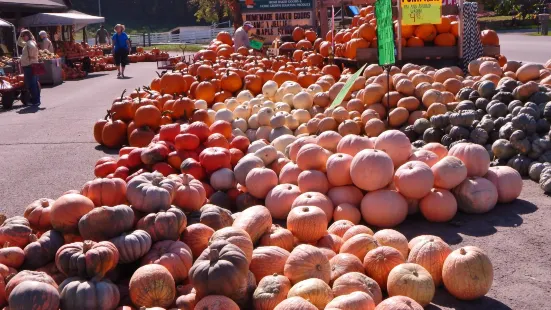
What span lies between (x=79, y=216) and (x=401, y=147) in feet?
10.4

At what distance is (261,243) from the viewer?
4.14 m

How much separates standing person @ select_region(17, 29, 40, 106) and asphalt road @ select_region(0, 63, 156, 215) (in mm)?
481

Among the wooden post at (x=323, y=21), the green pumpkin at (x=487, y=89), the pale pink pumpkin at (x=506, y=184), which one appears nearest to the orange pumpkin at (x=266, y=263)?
the pale pink pumpkin at (x=506, y=184)

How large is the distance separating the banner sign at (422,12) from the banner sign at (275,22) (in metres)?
7.75

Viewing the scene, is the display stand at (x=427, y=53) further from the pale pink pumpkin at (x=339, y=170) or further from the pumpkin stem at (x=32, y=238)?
the pumpkin stem at (x=32, y=238)

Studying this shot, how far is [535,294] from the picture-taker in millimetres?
3859

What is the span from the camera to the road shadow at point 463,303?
373 cm

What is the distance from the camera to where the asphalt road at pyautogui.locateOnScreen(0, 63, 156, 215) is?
7115mm

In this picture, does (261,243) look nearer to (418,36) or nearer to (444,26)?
(418,36)

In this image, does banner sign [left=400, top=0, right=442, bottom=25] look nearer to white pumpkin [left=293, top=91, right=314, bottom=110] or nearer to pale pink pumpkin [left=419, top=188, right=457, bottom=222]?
white pumpkin [left=293, top=91, right=314, bottom=110]

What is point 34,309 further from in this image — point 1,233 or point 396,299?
point 396,299

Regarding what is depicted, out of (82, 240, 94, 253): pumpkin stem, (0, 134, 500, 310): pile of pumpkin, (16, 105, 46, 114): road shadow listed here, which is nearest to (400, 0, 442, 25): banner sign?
(0, 134, 500, 310): pile of pumpkin

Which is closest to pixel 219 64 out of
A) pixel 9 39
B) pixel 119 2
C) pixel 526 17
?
pixel 9 39

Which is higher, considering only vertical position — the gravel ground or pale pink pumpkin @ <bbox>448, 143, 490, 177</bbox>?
pale pink pumpkin @ <bbox>448, 143, 490, 177</bbox>
